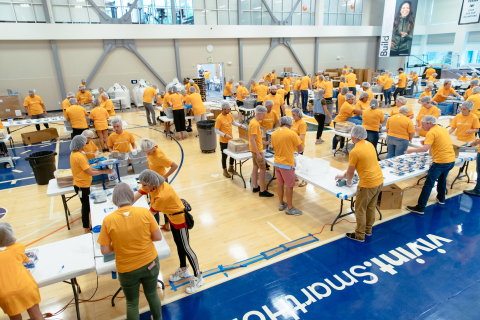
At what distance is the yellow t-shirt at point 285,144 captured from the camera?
506cm

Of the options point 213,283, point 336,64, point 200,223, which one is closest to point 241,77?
point 336,64

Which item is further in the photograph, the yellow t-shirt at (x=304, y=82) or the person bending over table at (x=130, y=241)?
the yellow t-shirt at (x=304, y=82)

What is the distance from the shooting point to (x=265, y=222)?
5.44m

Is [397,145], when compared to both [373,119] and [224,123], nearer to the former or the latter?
[373,119]

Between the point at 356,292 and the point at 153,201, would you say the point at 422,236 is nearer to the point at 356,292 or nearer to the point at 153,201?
the point at 356,292

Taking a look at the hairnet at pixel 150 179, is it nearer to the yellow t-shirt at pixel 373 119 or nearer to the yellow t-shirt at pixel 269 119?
the yellow t-shirt at pixel 269 119

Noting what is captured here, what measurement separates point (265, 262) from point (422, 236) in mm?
2622

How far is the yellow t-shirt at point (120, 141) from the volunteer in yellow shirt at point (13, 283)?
3.32 meters

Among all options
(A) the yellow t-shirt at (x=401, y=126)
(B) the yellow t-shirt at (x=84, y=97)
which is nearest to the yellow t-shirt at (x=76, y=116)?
(B) the yellow t-shirt at (x=84, y=97)

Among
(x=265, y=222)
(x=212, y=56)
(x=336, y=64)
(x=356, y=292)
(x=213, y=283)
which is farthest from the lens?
(x=336, y=64)

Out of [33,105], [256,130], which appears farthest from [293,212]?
[33,105]

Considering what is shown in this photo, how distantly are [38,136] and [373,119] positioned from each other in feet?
36.8

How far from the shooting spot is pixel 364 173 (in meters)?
4.30

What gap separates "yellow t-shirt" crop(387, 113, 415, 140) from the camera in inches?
249
